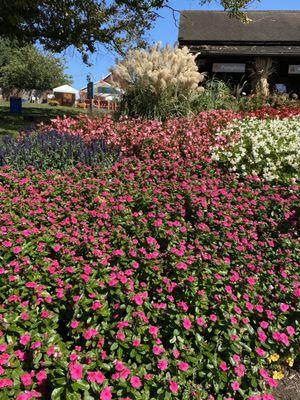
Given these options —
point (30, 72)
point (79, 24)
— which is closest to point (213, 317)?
point (79, 24)

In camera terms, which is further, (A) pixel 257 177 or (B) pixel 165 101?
(B) pixel 165 101

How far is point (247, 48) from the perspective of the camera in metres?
14.5

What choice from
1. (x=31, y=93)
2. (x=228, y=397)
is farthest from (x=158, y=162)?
(x=31, y=93)

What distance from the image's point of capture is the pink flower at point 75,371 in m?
1.48

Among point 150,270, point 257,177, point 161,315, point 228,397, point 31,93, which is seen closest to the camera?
point 228,397

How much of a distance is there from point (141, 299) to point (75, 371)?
22.2 inches

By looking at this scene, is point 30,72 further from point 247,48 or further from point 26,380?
point 26,380

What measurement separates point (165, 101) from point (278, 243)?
4.34 meters

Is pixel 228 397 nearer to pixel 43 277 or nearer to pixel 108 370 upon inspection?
pixel 108 370

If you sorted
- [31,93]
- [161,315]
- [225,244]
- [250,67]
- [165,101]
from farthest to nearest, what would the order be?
[31,93] < [250,67] < [165,101] < [225,244] < [161,315]

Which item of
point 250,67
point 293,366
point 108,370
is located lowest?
point 293,366

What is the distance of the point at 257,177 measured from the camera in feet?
14.2

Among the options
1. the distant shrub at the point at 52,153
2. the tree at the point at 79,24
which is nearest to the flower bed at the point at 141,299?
the distant shrub at the point at 52,153

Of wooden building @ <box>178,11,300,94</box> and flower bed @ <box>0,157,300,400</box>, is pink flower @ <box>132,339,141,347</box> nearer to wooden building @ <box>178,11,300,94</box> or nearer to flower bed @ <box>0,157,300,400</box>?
flower bed @ <box>0,157,300,400</box>
